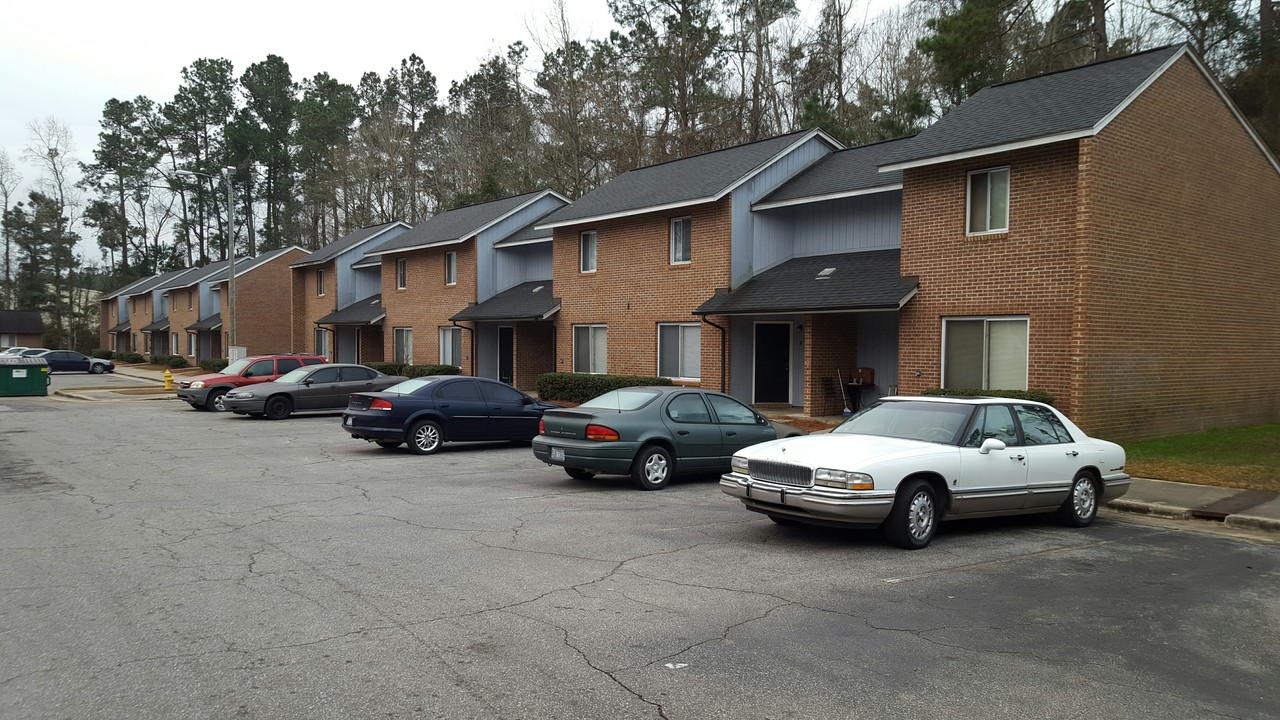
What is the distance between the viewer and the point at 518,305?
3017 centimetres

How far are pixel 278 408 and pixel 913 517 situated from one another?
1864 cm

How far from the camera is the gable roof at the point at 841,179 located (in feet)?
66.2

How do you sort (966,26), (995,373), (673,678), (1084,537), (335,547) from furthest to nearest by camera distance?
(966,26) → (995,373) → (1084,537) → (335,547) → (673,678)

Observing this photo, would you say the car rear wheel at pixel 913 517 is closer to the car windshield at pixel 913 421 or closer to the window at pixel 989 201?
the car windshield at pixel 913 421

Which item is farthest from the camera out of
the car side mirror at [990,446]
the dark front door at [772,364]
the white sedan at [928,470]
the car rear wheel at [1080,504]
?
the dark front door at [772,364]

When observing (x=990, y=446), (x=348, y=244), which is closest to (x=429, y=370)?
(x=348, y=244)

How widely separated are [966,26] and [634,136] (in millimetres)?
17709

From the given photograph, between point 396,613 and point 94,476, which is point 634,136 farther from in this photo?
point 396,613

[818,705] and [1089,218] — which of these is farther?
[1089,218]

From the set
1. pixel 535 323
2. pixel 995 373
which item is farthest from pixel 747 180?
pixel 535 323

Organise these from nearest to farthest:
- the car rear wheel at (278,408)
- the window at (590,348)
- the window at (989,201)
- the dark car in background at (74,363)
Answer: the window at (989,201) < the car rear wheel at (278,408) < the window at (590,348) < the dark car in background at (74,363)

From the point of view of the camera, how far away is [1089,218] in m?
15.4

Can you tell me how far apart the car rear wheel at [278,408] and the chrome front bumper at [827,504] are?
57.0 feet

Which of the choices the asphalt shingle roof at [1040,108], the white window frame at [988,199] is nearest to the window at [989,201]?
the white window frame at [988,199]
